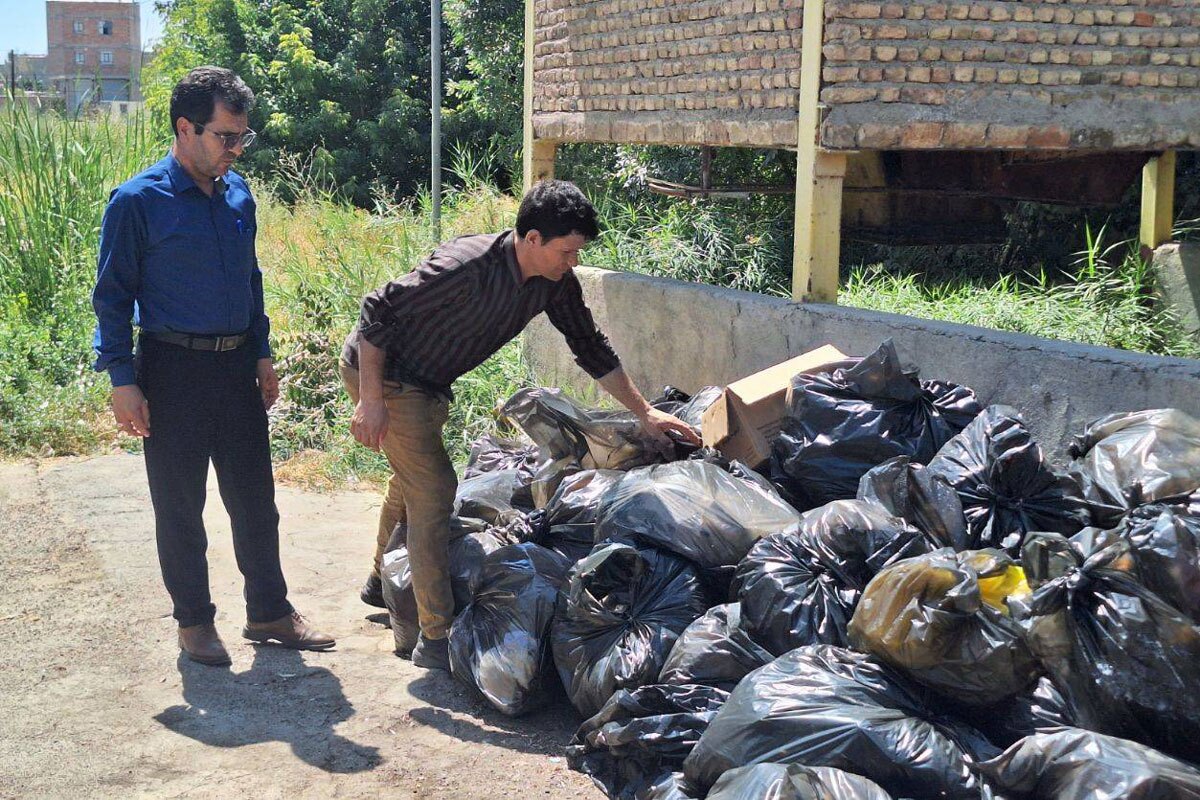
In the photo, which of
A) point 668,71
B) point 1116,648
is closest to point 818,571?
point 1116,648

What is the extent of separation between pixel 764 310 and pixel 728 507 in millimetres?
1643

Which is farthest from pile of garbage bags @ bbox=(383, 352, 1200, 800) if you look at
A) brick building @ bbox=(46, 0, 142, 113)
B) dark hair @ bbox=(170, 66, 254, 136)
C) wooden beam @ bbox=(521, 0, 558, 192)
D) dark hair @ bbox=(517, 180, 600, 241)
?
brick building @ bbox=(46, 0, 142, 113)

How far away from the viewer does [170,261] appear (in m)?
3.62

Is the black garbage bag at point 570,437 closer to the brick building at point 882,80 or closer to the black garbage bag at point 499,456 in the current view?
the black garbage bag at point 499,456

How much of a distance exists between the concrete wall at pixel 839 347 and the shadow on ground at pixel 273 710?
7.42ft

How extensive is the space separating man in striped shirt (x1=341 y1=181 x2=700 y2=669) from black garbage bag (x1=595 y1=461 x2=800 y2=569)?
0.57m

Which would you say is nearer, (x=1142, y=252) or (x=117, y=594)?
(x=117, y=594)

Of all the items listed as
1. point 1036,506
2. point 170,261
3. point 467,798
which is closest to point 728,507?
point 1036,506

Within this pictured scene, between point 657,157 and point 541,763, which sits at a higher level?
point 657,157

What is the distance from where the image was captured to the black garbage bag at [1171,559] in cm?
258

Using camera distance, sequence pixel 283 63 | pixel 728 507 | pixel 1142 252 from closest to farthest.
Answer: pixel 728 507
pixel 1142 252
pixel 283 63

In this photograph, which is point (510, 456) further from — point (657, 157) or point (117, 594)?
point (657, 157)

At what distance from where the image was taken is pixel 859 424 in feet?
12.3

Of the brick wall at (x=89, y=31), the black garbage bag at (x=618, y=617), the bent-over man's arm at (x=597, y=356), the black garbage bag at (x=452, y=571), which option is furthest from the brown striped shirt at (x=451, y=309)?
the brick wall at (x=89, y=31)
